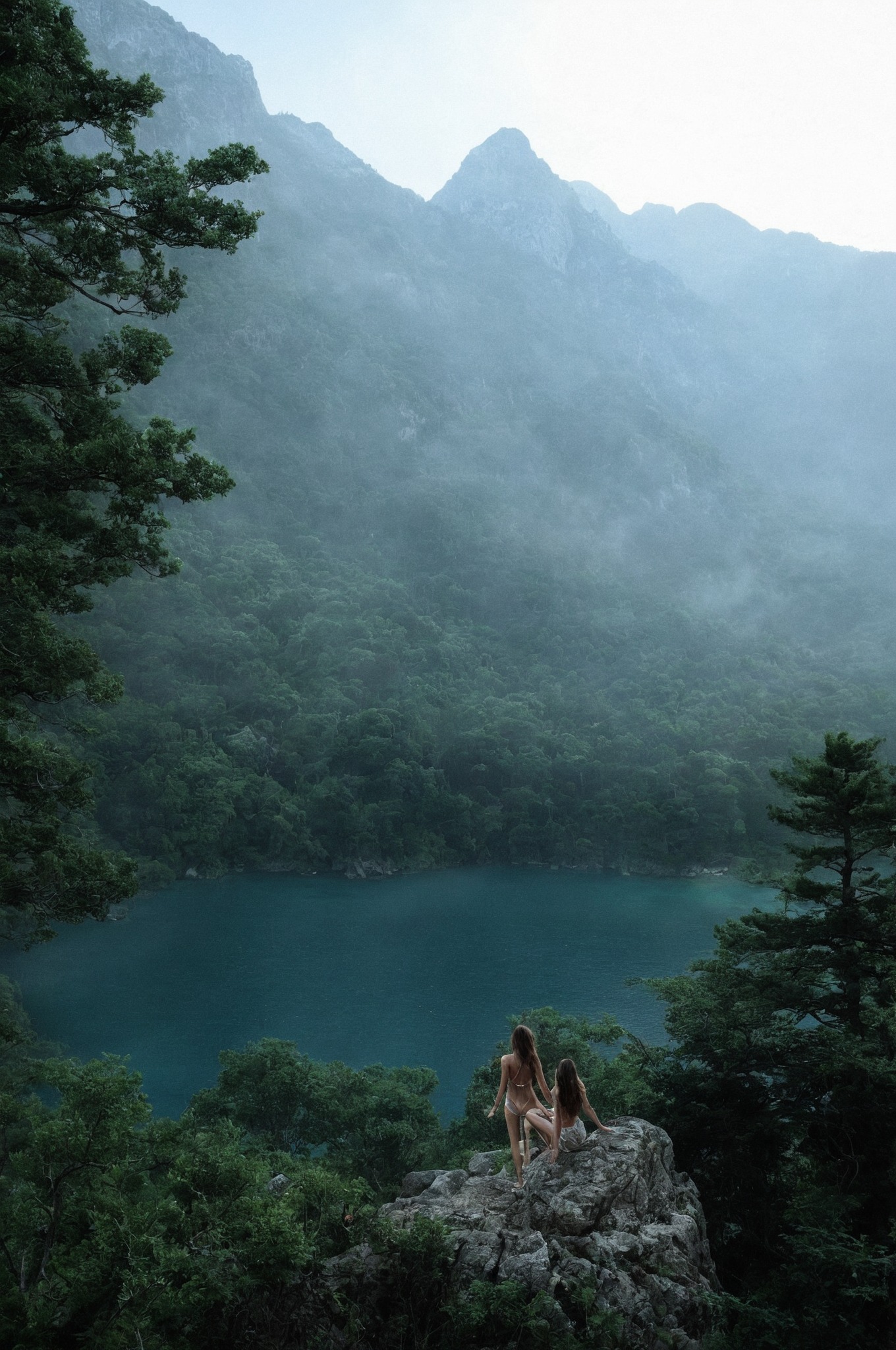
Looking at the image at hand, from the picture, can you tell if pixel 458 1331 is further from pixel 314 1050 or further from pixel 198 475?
pixel 314 1050

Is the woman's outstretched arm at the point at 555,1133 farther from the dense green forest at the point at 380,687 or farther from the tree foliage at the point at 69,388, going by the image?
the tree foliage at the point at 69,388

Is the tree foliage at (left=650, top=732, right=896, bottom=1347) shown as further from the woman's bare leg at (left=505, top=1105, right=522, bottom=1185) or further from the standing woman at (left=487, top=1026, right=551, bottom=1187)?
the standing woman at (left=487, top=1026, right=551, bottom=1187)

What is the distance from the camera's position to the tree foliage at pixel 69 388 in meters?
5.73

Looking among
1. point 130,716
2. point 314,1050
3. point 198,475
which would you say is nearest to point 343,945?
point 314,1050

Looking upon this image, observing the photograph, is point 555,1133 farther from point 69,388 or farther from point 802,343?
point 802,343

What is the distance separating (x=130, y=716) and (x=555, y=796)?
32.8 meters

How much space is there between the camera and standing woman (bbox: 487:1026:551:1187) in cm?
635

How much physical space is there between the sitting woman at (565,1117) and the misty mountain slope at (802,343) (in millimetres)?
143822

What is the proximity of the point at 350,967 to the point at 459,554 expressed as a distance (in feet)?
227

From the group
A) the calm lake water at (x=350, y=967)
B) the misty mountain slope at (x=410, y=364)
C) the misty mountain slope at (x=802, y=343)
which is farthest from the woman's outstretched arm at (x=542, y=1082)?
the misty mountain slope at (x=802, y=343)

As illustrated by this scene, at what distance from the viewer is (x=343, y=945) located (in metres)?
37.8

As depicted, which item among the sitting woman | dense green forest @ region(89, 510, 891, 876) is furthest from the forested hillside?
the sitting woman

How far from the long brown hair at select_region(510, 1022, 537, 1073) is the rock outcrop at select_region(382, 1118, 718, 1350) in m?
0.94

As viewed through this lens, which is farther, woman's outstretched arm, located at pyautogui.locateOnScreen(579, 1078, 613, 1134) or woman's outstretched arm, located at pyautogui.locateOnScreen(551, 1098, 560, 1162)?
woman's outstretched arm, located at pyautogui.locateOnScreen(579, 1078, 613, 1134)
